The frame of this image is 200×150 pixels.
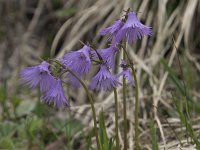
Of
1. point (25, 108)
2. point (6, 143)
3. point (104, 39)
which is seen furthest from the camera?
point (104, 39)

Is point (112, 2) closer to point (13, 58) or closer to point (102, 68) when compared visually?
point (13, 58)

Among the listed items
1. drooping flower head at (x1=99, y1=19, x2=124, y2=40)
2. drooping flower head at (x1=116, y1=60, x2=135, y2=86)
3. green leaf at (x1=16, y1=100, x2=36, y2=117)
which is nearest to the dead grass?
green leaf at (x1=16, y1=100, x2=36, y2=117)

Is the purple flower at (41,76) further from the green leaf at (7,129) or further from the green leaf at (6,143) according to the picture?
the green leaf at (7,129)

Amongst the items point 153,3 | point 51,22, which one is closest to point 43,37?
point 51,22

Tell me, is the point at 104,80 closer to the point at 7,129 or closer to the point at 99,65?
the point at 99,65

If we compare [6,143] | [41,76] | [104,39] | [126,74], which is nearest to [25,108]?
[6,143]

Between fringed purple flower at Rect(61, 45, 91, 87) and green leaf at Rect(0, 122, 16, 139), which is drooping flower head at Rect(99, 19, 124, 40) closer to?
fringed purple flower at Rect(61, 45, 91, 87)
